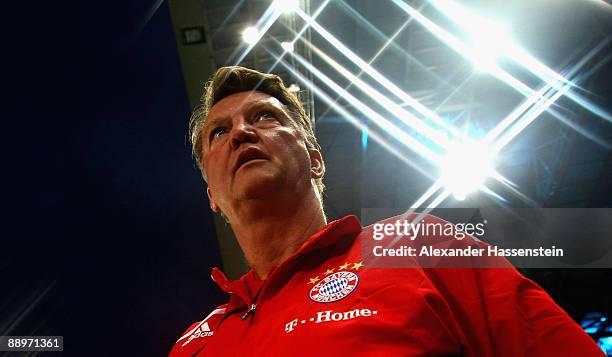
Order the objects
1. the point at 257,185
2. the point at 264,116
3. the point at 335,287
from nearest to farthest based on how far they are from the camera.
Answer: the point at 335,287
the point at 257,185
the point at 264,116

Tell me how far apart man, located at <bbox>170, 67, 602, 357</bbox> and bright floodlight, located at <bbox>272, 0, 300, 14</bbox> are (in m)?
1.70

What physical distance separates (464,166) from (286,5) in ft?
8.93

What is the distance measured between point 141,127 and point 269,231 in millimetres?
1508

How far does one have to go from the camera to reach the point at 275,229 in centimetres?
114

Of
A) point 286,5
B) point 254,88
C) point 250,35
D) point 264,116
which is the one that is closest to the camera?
point 264,116

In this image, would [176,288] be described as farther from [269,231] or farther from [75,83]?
[269,231]

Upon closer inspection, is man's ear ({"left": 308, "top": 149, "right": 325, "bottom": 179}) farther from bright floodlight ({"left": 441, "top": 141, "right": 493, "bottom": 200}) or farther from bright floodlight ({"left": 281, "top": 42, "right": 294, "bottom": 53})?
bright floodlight ({"left": 441, "top": 141, "right": 493, "bottom": 200})

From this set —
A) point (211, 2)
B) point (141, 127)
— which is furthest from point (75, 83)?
point (211, 2)

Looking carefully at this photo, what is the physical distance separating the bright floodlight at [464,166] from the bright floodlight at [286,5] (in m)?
2.46

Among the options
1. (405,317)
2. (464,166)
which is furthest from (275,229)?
(464,166)

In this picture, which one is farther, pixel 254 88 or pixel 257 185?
pixel 254 88

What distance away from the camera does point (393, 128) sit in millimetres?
4527

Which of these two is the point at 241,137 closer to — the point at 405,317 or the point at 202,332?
the point at 202,332

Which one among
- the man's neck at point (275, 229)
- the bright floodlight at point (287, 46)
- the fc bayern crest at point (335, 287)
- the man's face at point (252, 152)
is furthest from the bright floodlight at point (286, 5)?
the fc bayern crest at point (335, 287)
